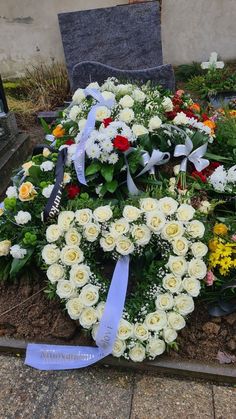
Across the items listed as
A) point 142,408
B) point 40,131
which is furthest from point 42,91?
point 142,408

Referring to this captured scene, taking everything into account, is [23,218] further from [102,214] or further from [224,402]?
[224,402]

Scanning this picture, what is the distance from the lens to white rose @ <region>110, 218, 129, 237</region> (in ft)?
7.64

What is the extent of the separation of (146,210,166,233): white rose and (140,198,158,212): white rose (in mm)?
62

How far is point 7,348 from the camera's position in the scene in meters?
2.50

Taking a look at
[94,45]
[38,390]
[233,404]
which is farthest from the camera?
[94,45]

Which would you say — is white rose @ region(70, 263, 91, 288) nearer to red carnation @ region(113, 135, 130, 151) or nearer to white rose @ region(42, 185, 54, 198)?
white rose @ region(42, 185, 54, 198)

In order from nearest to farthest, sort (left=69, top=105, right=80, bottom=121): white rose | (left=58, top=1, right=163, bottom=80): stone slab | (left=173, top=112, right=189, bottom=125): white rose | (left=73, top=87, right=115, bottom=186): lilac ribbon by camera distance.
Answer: (left=73, top=87, right=115, bottom=186): lilac ribbon, (left=173, top=112, right=189, bottom=125): white rose, (left=69, top=105, right=80, bottom=121): white rose, (left=58, top=1, right=163, bottom=80): stone slab

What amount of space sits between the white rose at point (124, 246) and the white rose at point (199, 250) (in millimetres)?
357

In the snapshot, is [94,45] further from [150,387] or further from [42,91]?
[150,387]

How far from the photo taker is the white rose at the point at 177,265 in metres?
2.29

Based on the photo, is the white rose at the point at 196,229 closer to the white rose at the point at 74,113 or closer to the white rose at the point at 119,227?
the white rose at the point at 119,227

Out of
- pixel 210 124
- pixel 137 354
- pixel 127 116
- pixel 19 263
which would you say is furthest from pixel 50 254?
pixel 210 124

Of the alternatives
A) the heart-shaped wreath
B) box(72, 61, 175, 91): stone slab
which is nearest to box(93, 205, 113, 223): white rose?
the heart-shaped wreath

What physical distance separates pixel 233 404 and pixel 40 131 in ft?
13.5
